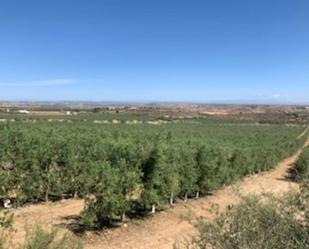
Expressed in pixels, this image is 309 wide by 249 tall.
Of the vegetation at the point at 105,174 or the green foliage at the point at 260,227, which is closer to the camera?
the green foliage at the point at 260,227

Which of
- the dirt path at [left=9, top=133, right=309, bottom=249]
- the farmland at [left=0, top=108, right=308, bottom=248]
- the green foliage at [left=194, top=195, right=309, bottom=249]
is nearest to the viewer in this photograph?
the green foliage at [left=194, top=195, right=309, bottom=249]

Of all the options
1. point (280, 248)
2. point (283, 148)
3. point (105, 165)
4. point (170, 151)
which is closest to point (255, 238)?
point (280, 248)

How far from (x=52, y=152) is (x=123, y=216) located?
6.65 meters

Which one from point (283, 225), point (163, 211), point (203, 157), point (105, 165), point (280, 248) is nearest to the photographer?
point (280, 248)

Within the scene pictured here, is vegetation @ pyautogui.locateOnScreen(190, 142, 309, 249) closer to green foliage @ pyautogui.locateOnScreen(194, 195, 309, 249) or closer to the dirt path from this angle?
green foliage @ pyautogui.locateOnScreen(194, 195, 309, 249)

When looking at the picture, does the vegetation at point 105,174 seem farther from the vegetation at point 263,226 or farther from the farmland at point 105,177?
the vegetation at point 263,226

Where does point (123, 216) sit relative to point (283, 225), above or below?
below

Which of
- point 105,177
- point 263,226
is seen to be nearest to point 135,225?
point 105,177

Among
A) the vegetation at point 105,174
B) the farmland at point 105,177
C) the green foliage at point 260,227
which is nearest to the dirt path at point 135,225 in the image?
the farmland at point 105,177

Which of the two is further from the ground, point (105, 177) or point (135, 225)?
point (105, 177)

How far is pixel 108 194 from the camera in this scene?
17438 mm

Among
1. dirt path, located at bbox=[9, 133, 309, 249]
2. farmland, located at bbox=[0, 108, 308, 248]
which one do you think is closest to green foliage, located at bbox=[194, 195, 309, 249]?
dirt path, located at bbox=[9, 133, 309, 249]

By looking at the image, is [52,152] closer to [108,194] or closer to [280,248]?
[108,194]

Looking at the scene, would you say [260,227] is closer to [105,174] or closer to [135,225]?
[105,174]
